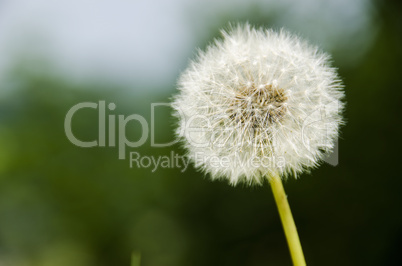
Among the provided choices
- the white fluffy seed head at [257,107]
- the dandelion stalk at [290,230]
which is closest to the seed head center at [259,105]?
the white fluffy seed head at [257,107]

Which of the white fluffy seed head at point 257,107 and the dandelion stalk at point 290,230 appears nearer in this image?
the dandelion stalk at point 290,230

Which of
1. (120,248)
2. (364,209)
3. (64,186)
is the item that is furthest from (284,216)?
(64,186)

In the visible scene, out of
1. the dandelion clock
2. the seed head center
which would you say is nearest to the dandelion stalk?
the dandelion clock

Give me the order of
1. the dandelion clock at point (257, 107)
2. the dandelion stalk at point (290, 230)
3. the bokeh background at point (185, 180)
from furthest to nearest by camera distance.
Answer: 1. the bokeh background at point (185, 180)
2. the dandelion clock at point (257, 107)
3. the dandelion stalk at point (290, 230)

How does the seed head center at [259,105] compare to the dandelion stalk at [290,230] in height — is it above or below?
above

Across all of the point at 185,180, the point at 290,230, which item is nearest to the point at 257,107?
the point at 290,230

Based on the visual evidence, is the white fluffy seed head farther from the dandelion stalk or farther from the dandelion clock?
the dandelion stalk

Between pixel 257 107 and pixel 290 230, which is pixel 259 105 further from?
pixel 290 230

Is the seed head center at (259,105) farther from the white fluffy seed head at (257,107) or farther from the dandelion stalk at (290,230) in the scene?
the dandelion stalk at (290,230)

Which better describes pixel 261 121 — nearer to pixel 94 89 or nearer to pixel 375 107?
pixel 375 107
